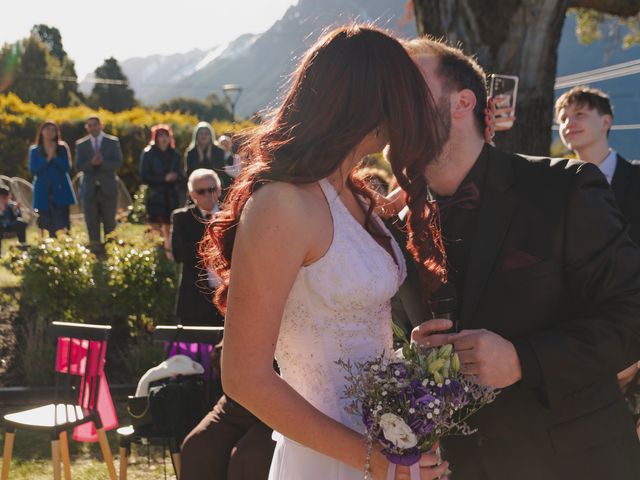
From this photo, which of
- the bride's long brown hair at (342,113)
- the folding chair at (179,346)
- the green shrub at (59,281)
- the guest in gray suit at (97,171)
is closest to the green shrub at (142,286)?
the green shrub at (59,281)

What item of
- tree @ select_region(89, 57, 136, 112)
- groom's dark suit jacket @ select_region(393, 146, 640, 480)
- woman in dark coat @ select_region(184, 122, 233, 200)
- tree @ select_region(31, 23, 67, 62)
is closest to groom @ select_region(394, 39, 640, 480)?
groom's dark suit jacket @ select_region(393, 146, 640, 480)

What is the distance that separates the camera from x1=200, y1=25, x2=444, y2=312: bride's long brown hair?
2137mm

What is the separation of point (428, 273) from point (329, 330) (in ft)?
1.16

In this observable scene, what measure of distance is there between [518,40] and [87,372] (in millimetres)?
3922

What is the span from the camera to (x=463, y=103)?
287 cm

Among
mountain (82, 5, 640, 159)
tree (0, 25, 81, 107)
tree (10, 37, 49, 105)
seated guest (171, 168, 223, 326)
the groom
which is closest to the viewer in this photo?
the groom

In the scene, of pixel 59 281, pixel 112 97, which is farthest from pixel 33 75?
pixel 59 281

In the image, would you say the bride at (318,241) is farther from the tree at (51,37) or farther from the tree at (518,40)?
the tree at (51,37)

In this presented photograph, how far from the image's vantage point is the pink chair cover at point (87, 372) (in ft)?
18.2

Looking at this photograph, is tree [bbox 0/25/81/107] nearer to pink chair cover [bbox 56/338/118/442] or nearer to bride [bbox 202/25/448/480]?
pink chair cover [bbox 56/338/118/442]

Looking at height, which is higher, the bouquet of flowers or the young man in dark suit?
the young man in dark suit

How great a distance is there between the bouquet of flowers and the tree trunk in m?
4.68

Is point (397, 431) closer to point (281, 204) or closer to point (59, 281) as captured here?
point (281, 204)

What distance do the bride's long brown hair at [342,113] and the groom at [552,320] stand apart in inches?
17.0
